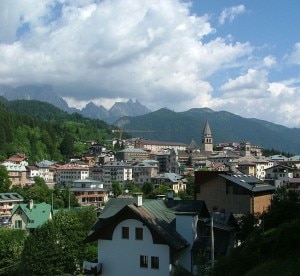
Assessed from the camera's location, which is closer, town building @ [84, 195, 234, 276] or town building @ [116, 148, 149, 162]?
town building @ [84, 195, 234, 276]

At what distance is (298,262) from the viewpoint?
Result: 16078 mm

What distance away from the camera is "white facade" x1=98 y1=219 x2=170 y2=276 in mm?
22922

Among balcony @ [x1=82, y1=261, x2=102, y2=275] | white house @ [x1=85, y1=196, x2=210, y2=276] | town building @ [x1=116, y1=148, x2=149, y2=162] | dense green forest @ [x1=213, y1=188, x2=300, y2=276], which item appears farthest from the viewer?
town building @ [x1=116, y1=148, x2=149, y2=162]

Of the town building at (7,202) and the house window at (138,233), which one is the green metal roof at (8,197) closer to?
the town building at (7,202)

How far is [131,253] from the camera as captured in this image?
77.8ft

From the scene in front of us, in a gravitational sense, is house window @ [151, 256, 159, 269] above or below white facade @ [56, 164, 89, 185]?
above

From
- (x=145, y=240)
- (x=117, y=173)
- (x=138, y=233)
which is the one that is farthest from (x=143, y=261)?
(x=117, y=173)

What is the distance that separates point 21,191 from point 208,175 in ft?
232

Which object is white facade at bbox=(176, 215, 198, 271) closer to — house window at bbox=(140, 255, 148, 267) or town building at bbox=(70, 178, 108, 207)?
house window at bbox=(140, 255, 148, 267)

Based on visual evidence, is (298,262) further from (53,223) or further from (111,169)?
(111,169)

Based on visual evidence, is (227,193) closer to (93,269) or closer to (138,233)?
(138,233)

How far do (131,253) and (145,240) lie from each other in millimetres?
1075

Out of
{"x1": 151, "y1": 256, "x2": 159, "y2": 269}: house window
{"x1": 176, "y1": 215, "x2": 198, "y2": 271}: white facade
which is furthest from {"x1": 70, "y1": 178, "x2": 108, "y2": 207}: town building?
{"x1": 151, "y1": 256, "x2": 159, "y2": 269}: house window

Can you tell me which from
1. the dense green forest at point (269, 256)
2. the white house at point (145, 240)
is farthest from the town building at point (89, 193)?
the dense green forest at point (269, 256)
